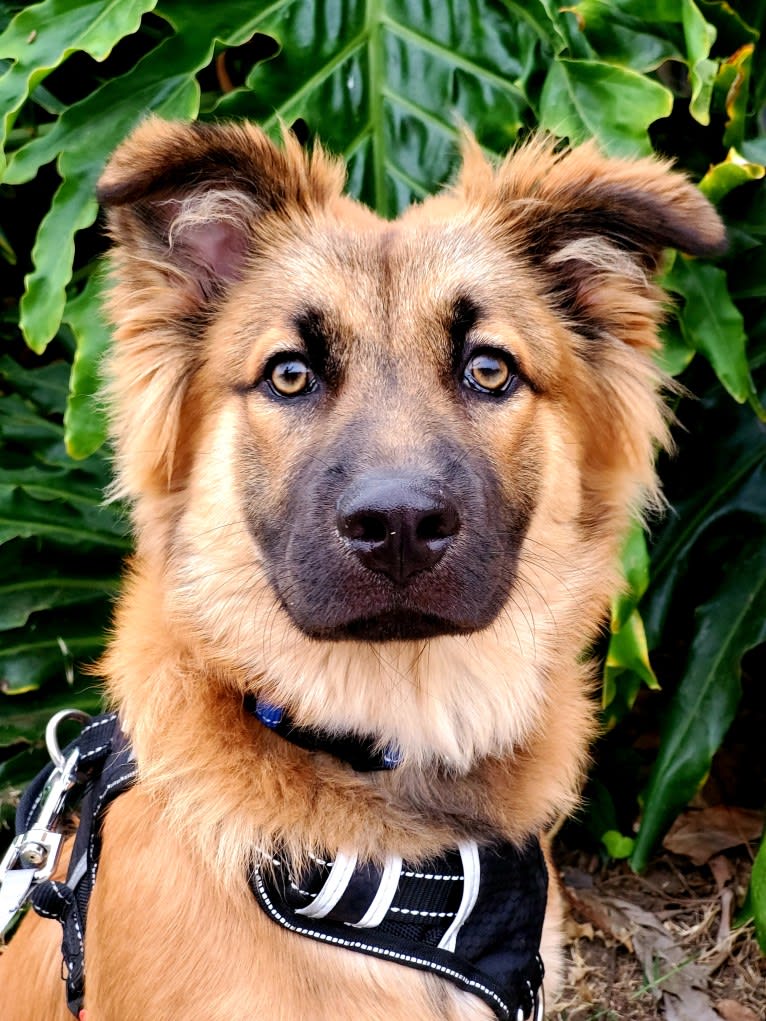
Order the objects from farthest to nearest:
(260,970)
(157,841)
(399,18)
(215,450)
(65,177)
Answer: (399,18) < (65,177) < (215,450) < (157,841) < (260,970)

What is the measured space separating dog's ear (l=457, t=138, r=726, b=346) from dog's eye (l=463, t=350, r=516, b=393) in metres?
0.37

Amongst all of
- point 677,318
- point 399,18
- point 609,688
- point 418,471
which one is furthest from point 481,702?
point 399,18

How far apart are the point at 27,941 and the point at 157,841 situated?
2.32 ft

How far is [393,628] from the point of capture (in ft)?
6.81

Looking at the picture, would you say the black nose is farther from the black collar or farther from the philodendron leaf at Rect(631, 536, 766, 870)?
the philodendron leaf at Rect(631, 536, 766, 870)

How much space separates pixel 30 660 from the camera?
12.4 ft

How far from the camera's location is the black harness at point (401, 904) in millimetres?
1993

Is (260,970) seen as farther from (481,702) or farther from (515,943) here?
(481,702)

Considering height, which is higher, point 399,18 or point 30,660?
point 399,18

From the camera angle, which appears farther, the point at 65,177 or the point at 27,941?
the point at 65,177

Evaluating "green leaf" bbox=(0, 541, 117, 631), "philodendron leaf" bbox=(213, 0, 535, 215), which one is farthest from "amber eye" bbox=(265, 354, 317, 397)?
"green leaf" bbox=(0, 541, 117, 631)

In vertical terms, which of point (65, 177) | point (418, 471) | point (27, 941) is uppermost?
point (65, 177)

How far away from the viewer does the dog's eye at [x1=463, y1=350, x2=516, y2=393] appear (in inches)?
93.7

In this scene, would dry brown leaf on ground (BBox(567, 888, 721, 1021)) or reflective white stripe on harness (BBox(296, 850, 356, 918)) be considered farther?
dry brown leaf on ground (BBox(567, 888, 721, 1021))
